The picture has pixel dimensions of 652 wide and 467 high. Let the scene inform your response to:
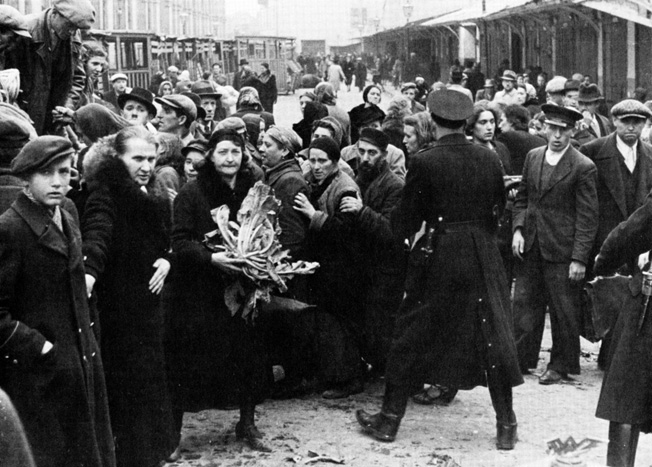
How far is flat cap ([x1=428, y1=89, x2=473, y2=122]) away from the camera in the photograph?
6.20 m

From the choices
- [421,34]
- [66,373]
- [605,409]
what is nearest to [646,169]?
[605,409]

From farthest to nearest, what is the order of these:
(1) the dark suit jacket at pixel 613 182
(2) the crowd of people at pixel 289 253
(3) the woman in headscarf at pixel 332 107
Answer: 1. (3) the woman in headscarf at pixel 332 107
2. (1) the dark suit jacket at pixel 613 182
3. (2) the crowd of people at pixel 289 253

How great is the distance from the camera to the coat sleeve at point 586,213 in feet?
24.8

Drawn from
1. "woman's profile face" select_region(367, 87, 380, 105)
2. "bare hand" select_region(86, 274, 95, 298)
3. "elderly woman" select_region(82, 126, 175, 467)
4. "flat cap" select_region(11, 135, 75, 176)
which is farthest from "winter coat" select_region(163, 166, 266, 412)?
"woman's profile face" select_region(367, 87, 380, 105)

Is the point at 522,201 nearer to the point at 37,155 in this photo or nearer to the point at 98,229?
the point at 98,229

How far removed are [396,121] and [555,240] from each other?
284 cm

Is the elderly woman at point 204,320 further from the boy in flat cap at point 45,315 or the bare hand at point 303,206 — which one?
the boy in flat cap at point 45,315

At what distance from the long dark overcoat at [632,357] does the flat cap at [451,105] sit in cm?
131

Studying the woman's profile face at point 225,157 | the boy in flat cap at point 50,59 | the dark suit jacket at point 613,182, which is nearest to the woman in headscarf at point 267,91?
the dark suit jacket at point 613,182

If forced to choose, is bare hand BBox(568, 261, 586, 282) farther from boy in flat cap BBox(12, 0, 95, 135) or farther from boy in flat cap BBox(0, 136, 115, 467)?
boy in flat cap BBox(0, 136, 115, 467)

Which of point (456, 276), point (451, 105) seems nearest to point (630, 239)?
point (456, 276)

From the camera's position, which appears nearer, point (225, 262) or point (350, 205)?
point (225, 262)

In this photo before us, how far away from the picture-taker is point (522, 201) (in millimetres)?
7934

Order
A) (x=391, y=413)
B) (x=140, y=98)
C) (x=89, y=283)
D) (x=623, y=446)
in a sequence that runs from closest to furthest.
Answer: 1. (x=89, y=283)
2. (x=623, y=446)
3. (x=391, y=413)
4. (x=140, y=98)
